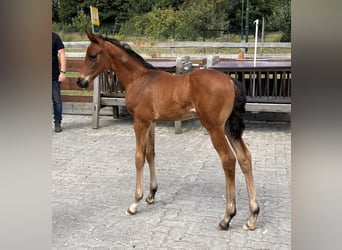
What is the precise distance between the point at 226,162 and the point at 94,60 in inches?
59.1

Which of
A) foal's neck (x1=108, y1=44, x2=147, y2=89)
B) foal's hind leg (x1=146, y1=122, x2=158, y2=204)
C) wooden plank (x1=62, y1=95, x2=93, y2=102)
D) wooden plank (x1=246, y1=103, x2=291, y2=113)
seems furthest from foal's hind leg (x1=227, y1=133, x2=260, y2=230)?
wooden plank (x1=62, y1=95, x2=93, y2=102)

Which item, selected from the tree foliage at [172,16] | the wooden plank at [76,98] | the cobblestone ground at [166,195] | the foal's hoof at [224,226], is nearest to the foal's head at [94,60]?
the cobblestone ground at [166,195]

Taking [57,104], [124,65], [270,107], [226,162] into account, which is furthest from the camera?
[57,104]

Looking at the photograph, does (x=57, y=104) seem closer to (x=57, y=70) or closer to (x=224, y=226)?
(x=57, y=70)

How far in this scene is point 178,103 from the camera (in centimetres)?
336

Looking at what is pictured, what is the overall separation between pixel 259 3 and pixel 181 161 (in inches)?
688

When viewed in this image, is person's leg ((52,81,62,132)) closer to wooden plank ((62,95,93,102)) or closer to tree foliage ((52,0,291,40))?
wooden plank ((62,95,93,102))

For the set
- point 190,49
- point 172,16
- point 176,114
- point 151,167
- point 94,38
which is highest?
point 172,16

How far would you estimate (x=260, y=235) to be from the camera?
122 inches

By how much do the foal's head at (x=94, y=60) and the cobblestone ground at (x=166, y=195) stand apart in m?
1.15

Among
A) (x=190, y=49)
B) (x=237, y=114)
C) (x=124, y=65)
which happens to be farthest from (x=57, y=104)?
(x=190, y=49)
